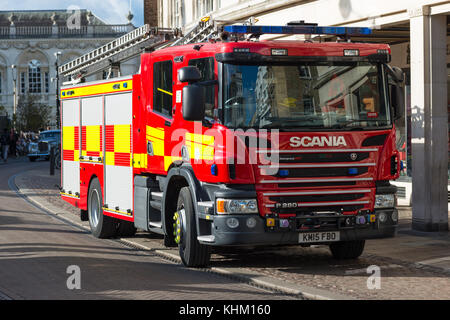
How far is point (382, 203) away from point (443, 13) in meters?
5.13

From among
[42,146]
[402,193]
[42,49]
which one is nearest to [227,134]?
[402,193]

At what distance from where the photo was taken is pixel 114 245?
13797 millimetres

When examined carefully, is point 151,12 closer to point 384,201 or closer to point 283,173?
point 384,201

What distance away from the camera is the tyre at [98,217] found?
47.8ft

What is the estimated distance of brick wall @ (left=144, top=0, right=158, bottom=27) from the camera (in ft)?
127

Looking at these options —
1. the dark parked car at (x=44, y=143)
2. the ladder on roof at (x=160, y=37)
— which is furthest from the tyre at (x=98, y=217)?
the dark parked car at (x=44, y=143)

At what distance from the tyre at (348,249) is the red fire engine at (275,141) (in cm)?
1

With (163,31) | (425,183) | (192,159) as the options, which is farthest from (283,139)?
(163,31)

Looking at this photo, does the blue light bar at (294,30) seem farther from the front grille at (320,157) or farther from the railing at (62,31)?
the railing at (62,31)

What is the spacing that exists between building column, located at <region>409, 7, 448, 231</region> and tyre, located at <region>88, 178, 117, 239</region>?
5141 mm

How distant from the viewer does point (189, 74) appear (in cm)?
1046

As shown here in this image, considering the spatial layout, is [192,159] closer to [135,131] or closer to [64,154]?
[135,131]

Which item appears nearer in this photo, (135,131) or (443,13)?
(135,131)

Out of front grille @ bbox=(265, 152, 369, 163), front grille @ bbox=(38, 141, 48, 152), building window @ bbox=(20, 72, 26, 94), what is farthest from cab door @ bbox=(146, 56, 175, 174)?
building window @ bbox=(20, 72, 26, 94)
